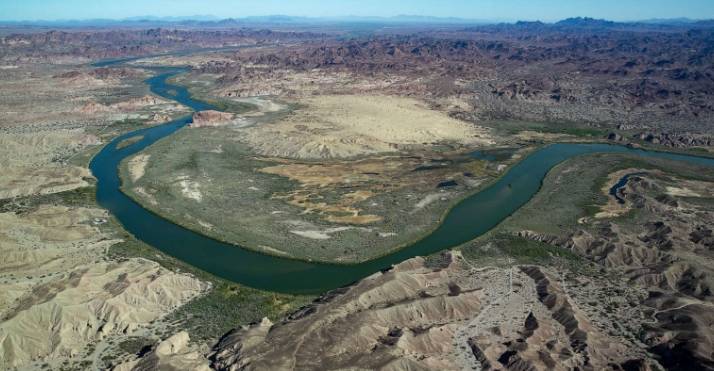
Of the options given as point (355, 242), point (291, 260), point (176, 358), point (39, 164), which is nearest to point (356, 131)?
point (355, 242)

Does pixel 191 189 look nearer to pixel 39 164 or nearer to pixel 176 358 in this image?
pixel 39 164

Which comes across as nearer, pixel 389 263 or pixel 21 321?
pixel 21 321

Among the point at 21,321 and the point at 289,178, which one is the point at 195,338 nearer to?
the point at 21,321

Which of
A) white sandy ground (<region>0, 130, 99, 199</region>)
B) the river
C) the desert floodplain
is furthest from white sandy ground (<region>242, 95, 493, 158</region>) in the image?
white sandy ground (<region>0, 130, 99, 199</region>)

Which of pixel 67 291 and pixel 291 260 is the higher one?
pixel 67 291

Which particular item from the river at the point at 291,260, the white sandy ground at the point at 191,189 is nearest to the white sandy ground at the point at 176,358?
the river at the point at 291,260

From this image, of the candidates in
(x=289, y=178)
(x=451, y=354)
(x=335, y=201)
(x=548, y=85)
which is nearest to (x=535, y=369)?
(x=451, y=354)

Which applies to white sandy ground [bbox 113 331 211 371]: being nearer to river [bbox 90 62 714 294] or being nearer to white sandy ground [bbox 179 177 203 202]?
river [bbox 90 62 714 294]

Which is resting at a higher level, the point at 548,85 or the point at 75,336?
the point at 548,85
